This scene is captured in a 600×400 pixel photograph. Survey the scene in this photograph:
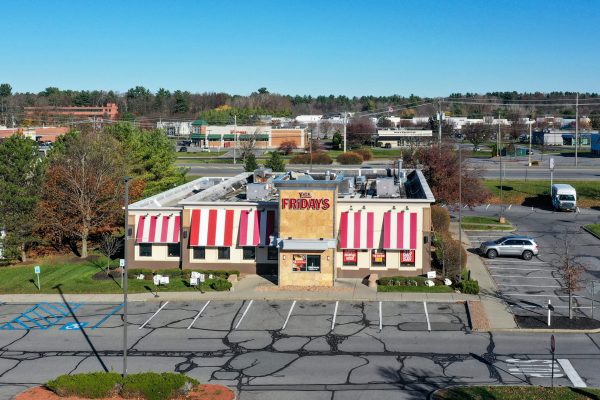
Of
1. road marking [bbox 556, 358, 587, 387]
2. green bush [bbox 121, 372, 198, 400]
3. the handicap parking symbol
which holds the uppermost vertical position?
green bush [bbox 121, 372, 198, 400]

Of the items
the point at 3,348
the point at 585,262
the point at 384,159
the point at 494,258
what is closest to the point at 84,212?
the point at 3,348

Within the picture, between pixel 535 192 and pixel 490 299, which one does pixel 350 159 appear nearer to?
pixel 535 192

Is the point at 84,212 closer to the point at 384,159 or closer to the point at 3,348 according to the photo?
the point at 3,348

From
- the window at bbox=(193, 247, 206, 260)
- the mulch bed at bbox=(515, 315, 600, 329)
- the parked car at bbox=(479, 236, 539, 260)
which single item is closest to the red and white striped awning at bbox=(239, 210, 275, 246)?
the window at bbox=(193, 247, 206, 260)

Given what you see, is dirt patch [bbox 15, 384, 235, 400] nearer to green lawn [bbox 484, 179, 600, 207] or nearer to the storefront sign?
the storefront sign

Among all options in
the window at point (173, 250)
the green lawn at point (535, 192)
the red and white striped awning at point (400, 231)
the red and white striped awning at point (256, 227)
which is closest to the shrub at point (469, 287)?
the red and white striped awning at point (400, 231)

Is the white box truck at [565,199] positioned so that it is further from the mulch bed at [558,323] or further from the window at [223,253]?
the window at [223,253]
